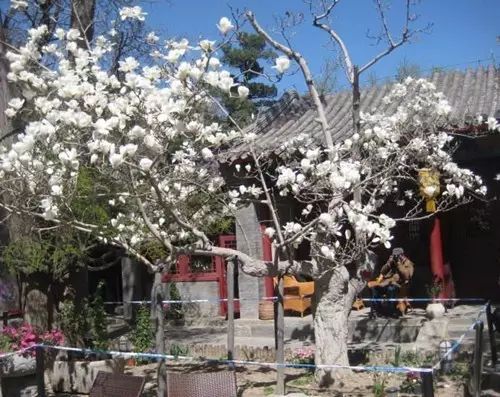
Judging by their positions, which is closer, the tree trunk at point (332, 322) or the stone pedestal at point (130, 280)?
the tree trunk at point (332, 322)

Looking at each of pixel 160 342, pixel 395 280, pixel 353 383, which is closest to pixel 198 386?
pixel 160 342

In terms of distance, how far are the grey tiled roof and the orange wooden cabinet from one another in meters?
2.68

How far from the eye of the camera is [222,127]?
7.00m

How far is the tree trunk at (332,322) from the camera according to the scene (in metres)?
7.43

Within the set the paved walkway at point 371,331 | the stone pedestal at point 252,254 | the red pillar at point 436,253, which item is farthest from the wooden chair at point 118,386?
the red pillar at point 436,253

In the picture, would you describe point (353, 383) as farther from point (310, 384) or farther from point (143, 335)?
point (143, 335)

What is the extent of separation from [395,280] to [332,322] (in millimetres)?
4059

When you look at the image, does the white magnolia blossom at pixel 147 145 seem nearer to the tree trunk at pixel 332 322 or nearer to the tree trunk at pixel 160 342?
the tree trunk at pixel 332 322

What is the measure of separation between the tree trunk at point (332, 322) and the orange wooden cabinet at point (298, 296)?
4.63 m

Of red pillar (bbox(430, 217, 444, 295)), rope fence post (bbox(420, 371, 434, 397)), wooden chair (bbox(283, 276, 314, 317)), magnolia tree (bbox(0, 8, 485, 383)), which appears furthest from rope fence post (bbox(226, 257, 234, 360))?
red pillar (bbox(430, 217, 444, 295))

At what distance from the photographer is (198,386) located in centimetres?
619

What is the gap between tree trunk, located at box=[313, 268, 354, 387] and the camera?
293 inches

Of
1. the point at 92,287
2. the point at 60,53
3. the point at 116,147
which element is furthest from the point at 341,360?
the point at 92,287

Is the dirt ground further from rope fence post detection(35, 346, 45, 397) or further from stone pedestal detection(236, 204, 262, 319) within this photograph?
stone pedestal detection(236, 204, 262, 319)
